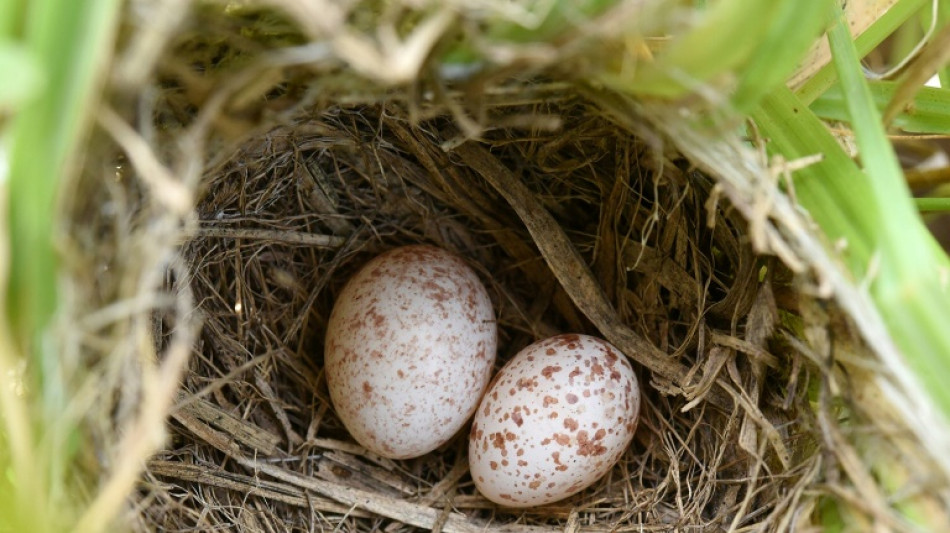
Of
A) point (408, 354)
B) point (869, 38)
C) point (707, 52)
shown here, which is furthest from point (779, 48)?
point (408, 354)

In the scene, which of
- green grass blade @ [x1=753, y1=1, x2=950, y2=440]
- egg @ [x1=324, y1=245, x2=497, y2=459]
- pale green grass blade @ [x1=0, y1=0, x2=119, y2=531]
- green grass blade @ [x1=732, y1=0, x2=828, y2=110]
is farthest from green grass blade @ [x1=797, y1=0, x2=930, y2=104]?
pale green grass blade @ [x1=0, y1=0, x2=119, y2=531]

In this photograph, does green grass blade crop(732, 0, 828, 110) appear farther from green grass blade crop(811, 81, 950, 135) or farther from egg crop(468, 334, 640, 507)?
egg crop(468, 334, 640, 507)

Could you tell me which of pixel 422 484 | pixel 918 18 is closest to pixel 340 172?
pixel 422 484

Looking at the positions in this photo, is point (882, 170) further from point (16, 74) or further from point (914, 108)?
point (16, 74)

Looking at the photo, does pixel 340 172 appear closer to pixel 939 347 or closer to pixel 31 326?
pixel 31 326

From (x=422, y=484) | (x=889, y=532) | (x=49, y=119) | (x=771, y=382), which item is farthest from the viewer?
(x=422, y=484)

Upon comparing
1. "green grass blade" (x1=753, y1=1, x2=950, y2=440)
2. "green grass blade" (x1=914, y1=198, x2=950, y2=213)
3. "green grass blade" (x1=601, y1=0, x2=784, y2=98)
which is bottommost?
"green grass blade" (x1=914, y1=198, x2=950, y2=213)

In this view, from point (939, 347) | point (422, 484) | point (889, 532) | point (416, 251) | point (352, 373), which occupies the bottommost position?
point (422, 484)
